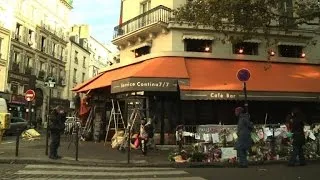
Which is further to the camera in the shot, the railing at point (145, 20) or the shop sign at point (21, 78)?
the shop sign at point (21, 78)

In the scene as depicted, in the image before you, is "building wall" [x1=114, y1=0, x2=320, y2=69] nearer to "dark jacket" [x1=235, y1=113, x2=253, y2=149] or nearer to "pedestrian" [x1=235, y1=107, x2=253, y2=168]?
"dark jacket" [x1=235, y1=113, x2=253, y2=149]

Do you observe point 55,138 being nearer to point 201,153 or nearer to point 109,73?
point 201,153

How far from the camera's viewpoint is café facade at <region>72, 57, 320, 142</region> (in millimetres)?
18656

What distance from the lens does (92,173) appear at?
11.8 m

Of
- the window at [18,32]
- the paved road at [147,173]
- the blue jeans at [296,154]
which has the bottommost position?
the paved road at [147,173]

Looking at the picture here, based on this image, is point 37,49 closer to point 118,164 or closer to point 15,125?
point 15,125

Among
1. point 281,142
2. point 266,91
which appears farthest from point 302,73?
point 281,142

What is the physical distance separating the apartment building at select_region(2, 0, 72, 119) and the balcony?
23795 mm

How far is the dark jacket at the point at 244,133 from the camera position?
13.6m

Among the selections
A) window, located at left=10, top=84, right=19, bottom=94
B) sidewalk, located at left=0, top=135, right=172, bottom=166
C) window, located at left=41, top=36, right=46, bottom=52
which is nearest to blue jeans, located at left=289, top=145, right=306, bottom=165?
sidewalk, located at left=0, top=135, right=172, bottom=166

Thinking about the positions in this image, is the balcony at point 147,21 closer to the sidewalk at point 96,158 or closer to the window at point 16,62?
the sidewalk at point 96,158

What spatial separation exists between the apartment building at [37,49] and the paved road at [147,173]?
1375 inches

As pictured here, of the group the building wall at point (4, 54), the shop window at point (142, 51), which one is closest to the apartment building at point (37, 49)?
the building wall at point (4, 54)

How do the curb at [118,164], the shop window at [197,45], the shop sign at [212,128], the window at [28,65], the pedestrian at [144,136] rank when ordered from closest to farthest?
the curb at [118,164], the shop sign at [212,128], the pedestrian at [144,136], the shop window at [197,45], the window at [28,65]
